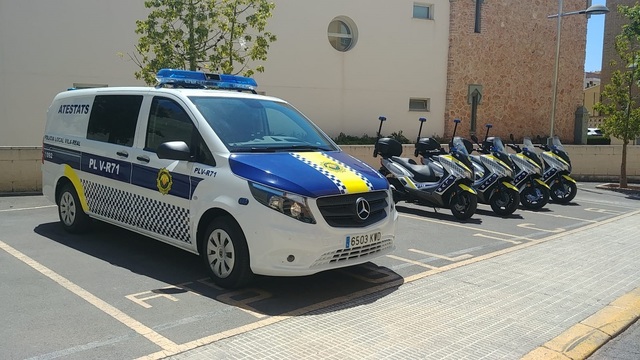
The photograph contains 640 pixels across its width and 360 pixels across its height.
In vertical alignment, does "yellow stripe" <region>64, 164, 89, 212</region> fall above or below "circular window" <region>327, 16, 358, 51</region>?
below

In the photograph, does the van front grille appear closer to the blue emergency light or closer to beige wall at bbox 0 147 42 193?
the blue emergency light

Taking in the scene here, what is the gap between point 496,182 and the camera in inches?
420

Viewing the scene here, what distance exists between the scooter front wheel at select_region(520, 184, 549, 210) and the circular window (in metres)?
8.21

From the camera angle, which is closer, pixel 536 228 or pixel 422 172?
pixel 536 228

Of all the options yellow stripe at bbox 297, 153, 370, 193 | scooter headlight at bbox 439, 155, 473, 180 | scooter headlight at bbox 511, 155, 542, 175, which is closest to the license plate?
yellow stripe at bbox 297, 153, 370, 193

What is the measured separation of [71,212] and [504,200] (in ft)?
24.6

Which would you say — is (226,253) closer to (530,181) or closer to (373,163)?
(530,181)

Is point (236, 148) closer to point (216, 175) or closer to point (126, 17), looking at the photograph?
point (216, 175)

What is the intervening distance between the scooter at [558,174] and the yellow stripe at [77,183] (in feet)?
31.9

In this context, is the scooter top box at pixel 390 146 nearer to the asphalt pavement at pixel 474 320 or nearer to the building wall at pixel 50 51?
the asphalt pavement at pixel 474 320

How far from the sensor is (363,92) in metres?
18.1

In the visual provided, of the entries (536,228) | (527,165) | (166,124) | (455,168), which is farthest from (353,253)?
(527,165)

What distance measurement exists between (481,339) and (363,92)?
1427 cm

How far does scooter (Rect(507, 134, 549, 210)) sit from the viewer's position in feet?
38.1
